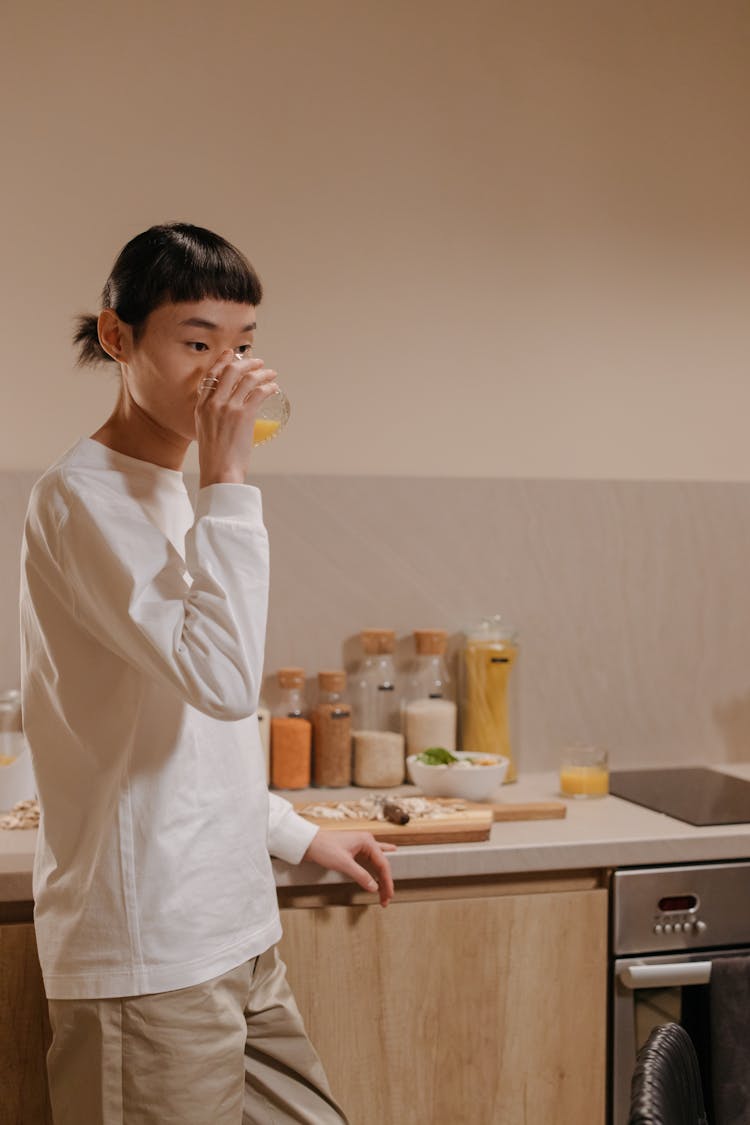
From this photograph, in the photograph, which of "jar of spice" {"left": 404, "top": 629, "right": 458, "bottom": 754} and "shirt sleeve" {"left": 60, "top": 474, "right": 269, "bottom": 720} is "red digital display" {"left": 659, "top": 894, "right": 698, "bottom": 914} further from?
"shirt sleeve" {"left": 60, "top": 474, "right": 269, "bottom": 720}

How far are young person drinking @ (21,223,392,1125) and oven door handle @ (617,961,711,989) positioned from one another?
676mm

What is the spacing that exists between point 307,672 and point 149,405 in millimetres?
992

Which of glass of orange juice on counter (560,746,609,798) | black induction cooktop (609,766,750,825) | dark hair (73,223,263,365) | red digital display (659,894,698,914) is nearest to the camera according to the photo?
dark hair (73,223,263,365)

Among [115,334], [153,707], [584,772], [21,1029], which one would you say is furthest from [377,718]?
[115,334]

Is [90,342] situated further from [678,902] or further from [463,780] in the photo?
[678,902]

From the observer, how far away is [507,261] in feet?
7.80

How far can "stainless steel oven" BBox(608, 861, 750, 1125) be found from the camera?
5.75 feet

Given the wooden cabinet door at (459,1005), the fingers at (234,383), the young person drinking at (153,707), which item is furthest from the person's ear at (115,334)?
the wooden cabinet door at (459,1005)

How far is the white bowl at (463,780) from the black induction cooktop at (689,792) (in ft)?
0.96

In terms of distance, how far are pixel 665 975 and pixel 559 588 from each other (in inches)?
33.4

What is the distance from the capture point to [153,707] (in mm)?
1254

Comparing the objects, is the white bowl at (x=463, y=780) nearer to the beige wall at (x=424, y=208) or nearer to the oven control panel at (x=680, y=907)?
the oven control panel at (x=680, y=907)

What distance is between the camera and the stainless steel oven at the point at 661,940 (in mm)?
1752

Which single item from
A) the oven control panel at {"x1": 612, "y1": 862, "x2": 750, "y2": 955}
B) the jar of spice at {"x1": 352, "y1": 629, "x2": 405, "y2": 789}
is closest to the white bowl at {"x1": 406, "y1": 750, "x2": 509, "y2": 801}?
the jar of spice at {"x1": 352, "y1": 629, "x2": 405, "y2": 789}
